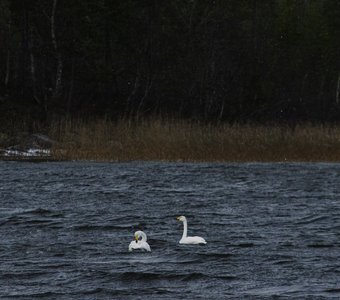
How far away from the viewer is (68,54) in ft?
205

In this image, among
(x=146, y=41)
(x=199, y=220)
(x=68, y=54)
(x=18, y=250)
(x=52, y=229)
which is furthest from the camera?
(x=146, y=41)

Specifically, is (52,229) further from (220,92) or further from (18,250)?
(220,92)

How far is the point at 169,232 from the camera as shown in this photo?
25000 mm

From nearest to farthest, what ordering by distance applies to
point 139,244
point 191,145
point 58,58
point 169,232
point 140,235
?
1. point 139,244
2. point 140,235
3. point 169,232
4. point 191,145
5. point 58,58

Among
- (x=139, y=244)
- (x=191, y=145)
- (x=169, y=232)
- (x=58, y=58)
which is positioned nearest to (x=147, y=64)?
(x=58, y=58)

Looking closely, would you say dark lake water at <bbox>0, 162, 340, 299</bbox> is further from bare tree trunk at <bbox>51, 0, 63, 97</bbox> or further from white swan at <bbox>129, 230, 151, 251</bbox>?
bare tree trunk at <bbox>51, 0, 63, 97</bbox>

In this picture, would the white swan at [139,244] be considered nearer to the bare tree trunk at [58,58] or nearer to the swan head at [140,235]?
the swan head at [140,235]

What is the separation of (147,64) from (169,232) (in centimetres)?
4363

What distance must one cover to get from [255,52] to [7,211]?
5050 cm

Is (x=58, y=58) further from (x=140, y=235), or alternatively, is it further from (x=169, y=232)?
(x=140, y=235)

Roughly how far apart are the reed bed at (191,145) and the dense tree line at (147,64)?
36.6 ft

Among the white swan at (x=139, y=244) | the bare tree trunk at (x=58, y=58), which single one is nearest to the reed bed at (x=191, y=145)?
the bare tree trunk at (x=58, y=58)

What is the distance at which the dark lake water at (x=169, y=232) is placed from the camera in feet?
58.4

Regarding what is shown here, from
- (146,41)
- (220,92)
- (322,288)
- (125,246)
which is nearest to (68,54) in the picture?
(146,41)
